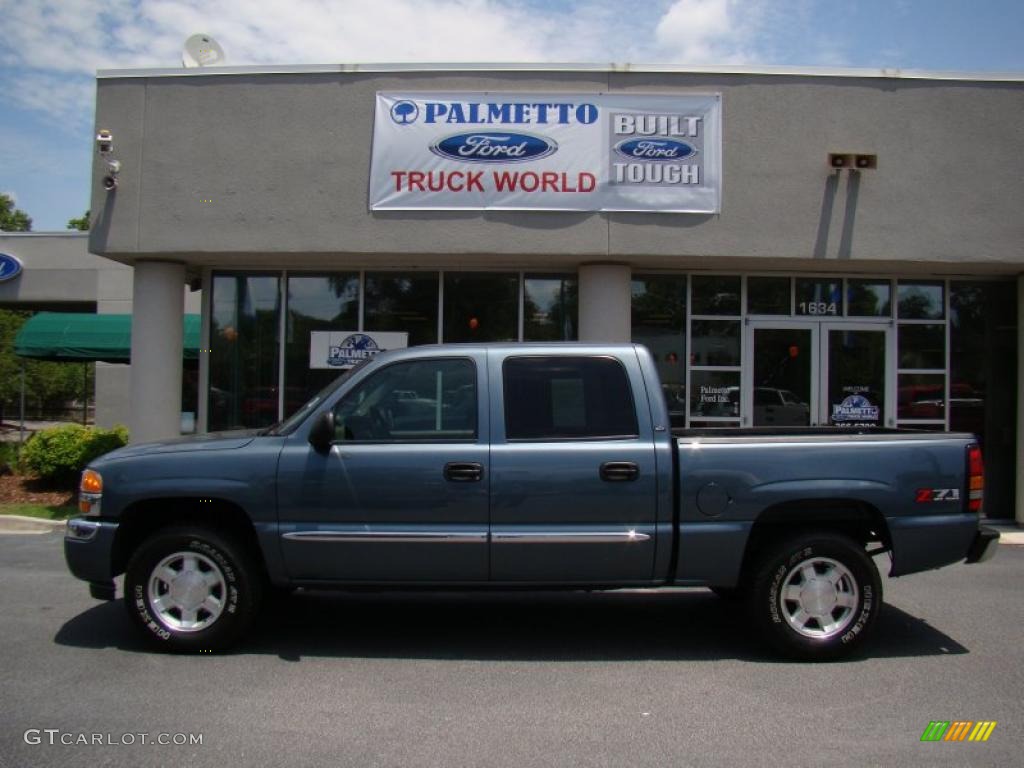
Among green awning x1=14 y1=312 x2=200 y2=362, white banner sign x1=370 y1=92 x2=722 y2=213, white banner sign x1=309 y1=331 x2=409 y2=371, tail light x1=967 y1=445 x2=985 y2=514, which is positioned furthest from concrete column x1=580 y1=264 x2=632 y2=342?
green awning x1=14 y1=312 x2=200 y2=362

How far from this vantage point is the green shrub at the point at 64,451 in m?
11.7

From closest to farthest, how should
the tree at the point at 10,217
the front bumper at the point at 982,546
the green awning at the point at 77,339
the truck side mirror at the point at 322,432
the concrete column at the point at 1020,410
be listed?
the truck side mirror at the point at 322,432
the front bumper at the point at 982,546
the concrete column at the point at 1020,410
the green awning at the point at 77,339
the tree at the point at 10,217

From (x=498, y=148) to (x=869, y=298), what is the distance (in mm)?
5363

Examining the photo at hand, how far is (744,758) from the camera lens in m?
3.95

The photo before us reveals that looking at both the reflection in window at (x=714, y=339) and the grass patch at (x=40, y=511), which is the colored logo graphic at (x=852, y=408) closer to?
the reflection in window at (x=714, y=339)

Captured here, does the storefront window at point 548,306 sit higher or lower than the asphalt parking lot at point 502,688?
higher

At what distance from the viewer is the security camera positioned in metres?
10.2

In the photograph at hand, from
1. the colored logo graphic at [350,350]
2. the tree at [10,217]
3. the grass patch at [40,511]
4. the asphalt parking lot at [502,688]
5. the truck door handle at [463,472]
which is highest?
the tree at [10,217]

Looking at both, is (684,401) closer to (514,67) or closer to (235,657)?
(514,67)

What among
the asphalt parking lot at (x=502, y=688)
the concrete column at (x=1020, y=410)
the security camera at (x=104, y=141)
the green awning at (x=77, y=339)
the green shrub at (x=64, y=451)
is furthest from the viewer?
the green awning at (x=77, y=339)

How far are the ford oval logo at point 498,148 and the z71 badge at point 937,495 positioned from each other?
6469 mm

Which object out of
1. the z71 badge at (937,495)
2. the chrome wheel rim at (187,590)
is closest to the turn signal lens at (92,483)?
the chrome wheel rim at (187,590)

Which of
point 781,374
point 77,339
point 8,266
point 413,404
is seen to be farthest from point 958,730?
point 8,266

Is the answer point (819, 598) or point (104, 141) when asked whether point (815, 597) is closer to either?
point (819, 598)
